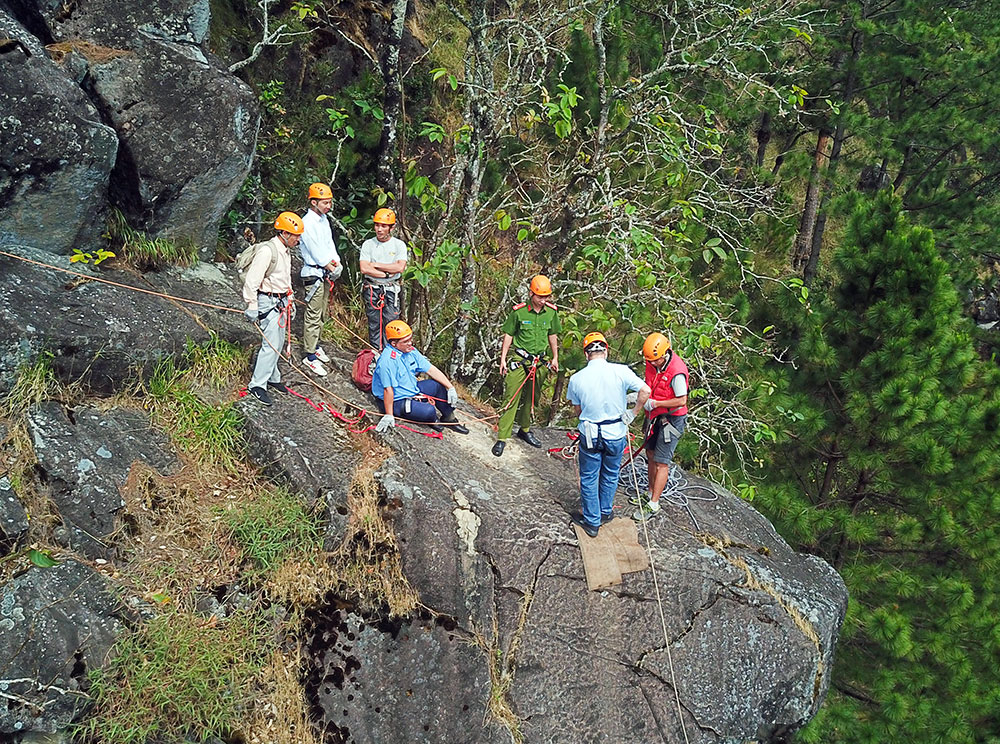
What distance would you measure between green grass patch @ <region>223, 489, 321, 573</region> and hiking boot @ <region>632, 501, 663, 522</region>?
3.17 m

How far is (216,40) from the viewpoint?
973 centimetres

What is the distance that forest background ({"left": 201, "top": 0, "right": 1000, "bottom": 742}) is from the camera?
27.3ft

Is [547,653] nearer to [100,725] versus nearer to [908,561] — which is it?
[100,725]

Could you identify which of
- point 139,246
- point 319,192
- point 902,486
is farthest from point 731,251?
point 139,246

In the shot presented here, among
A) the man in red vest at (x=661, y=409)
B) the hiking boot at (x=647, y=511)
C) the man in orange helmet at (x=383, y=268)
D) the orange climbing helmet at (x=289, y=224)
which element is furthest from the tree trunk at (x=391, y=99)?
the hiking boot at (x=647, y=511)

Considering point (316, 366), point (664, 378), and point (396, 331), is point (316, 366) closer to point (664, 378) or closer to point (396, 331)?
point (396, 331)

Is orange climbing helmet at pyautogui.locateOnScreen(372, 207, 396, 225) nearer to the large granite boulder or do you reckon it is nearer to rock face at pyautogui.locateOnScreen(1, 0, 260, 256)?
rock face at pyautogui.locateOnScreen(1, 0, 260, 256)

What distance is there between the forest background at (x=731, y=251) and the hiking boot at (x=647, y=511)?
1887 mm

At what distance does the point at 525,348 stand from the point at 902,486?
18.3ft

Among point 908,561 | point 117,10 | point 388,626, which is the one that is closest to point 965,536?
point 908,561

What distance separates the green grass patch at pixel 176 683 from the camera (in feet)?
16.5

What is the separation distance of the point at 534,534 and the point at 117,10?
7.03 metres

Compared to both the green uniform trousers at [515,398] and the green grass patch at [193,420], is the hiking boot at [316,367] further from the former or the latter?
the green uniform trousers at [515,398]

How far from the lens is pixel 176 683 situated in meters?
5.19
